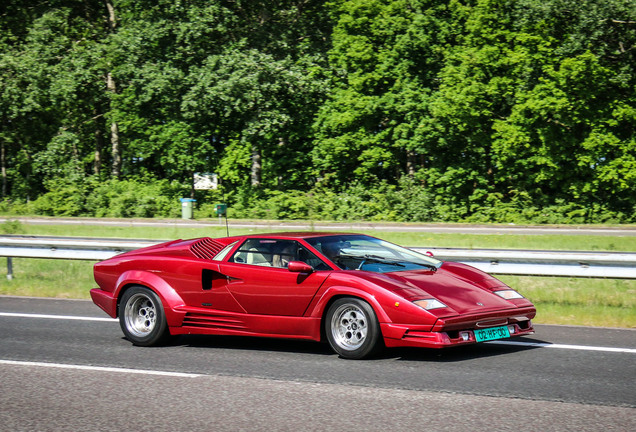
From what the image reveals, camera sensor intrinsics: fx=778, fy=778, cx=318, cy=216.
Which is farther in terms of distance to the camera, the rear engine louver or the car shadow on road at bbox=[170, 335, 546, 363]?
the rear engine louver

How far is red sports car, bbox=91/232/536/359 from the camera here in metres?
6.95

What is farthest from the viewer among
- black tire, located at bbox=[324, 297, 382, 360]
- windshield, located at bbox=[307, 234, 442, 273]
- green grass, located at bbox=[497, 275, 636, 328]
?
green grass, located at bbox=[497, 275, 636, 328]

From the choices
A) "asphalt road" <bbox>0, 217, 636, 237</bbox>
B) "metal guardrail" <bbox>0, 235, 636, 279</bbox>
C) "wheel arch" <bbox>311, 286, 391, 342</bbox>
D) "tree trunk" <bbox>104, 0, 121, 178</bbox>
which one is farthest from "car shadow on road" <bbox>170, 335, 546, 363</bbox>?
"tree trunk" <bbox>104, 0, 121, 178</bbox>

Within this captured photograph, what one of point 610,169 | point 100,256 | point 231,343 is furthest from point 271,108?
point 231,343

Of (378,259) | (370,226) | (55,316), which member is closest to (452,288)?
(378,259)

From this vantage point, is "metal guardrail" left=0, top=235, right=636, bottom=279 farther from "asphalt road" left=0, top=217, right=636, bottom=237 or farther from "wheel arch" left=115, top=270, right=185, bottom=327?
"asphalt road" left=0, top=217, right=636, bottom=237

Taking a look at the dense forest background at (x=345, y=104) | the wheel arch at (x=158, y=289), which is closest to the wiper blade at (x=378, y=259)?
the wheel arch at (x=158, y=289)

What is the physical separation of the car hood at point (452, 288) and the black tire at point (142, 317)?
2.53m

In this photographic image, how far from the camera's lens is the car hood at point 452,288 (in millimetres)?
6988

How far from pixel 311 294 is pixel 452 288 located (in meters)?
1.33

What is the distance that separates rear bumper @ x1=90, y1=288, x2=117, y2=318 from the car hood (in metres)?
3.21

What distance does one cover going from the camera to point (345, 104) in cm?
3672

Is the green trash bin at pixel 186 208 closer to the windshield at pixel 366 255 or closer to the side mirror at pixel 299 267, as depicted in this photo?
the windshield at pixel 366 255

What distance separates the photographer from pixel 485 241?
24.9 m
